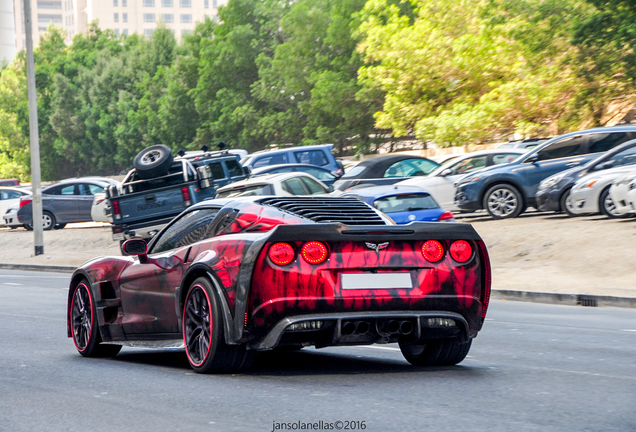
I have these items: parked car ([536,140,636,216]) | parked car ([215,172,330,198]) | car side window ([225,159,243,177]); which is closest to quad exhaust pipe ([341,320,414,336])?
parked car ([215,172,330,198])

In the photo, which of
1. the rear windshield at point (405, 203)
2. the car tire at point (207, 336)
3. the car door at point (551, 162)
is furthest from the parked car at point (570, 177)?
the car tire at point (207, 336)

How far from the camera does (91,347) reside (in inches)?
327

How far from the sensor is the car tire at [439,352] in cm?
714

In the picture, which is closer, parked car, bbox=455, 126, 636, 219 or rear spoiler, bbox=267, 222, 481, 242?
rear spoiler, bbox=267, 222, 481, 242

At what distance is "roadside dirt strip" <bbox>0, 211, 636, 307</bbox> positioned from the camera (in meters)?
14.3

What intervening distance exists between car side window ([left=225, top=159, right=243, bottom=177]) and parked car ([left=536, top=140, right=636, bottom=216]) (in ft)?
25.2

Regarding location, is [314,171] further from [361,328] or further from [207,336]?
[361,328]

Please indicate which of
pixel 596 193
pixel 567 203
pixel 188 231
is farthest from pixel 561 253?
pixel 188 231

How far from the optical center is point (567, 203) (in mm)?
20422

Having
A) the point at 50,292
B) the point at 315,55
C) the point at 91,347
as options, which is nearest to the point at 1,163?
the point at 315,55

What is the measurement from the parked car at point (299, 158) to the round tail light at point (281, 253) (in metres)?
22.6

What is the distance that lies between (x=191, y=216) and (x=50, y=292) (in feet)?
32.3

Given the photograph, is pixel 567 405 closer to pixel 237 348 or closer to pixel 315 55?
pixel 237 348

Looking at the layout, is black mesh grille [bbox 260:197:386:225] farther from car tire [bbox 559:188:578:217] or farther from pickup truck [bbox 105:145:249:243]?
pickup truck [bbox 105:145:249:243]
